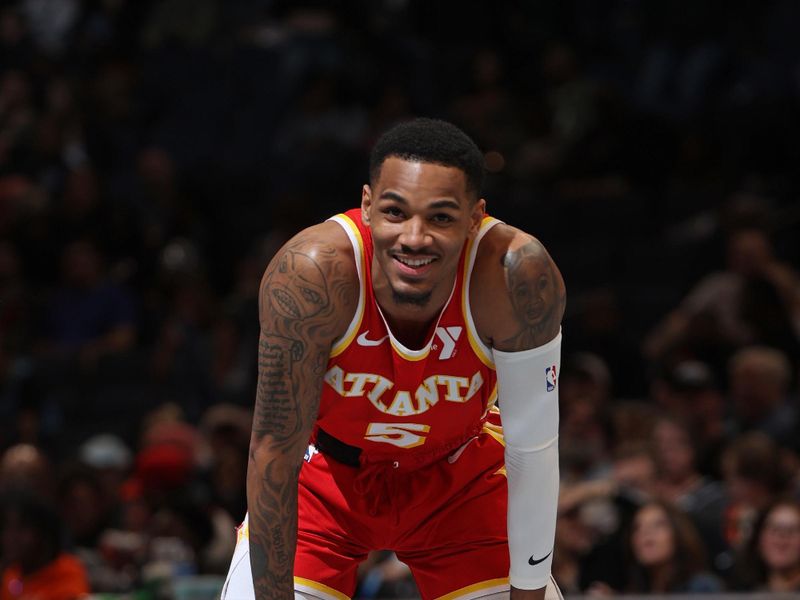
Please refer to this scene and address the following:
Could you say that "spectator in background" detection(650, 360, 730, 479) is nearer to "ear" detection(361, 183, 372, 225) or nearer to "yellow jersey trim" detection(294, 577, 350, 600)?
"yellow jersey trim" detection(294, 577, 350, 600)

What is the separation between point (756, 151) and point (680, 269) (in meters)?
0.96

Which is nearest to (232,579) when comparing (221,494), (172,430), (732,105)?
(221,494)

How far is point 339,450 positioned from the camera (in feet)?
12.6

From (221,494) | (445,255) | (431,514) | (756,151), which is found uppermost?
(756,151)

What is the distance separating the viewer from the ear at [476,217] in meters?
3.49

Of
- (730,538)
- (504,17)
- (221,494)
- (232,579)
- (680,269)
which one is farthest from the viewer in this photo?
(504,17)

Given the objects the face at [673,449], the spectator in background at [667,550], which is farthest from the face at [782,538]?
the face at [673,449]

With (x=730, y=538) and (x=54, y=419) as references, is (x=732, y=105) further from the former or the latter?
(x=54, y=419)

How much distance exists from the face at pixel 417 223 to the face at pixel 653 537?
2.71 meters

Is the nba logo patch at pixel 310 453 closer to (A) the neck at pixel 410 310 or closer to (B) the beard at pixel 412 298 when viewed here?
(A) the neck at pixel 410 310

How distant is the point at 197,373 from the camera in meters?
8.80

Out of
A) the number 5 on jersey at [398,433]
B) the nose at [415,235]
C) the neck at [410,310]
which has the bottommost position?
the number 5 on jersey at [398,433]

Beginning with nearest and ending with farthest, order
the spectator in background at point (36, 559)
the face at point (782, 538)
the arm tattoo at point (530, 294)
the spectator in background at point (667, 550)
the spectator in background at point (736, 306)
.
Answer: the arm tattoo at point (530, 294)
the face at point (782, 538)
the spectator in background at point (667, 550)
the spectator in background at point (36, 559)
the spectator in background at point (736, 306)

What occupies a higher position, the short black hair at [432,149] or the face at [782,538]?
the short black hair at [432,149]
